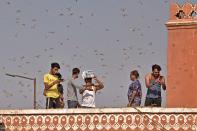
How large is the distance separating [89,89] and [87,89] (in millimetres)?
43

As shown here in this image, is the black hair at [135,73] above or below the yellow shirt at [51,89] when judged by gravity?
above

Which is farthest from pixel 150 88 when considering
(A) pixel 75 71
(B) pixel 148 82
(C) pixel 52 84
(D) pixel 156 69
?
(C) pixel 52 84

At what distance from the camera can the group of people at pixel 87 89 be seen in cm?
1551

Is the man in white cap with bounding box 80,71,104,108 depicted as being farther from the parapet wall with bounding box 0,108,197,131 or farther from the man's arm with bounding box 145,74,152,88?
the man's arm with bounding box 145,74,152,88

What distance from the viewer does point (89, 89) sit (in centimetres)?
1595

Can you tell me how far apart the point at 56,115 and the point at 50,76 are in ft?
2.65

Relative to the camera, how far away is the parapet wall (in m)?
15.4

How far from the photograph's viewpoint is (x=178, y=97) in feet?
50.9

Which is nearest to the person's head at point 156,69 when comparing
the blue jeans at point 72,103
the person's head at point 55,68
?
the blue jeans at point 72,103

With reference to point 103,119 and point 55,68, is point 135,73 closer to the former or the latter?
point 103,119

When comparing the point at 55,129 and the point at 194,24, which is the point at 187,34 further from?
the point at 55,129

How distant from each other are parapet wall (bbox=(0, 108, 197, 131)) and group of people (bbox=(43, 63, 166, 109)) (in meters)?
0.21

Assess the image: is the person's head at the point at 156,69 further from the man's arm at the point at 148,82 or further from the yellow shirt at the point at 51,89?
the yellow shirt at the point at 51,89

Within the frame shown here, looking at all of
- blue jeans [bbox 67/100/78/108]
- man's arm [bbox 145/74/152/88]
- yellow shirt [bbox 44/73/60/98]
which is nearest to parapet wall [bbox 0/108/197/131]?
blue jeans [bbox 67/100/78/108]
